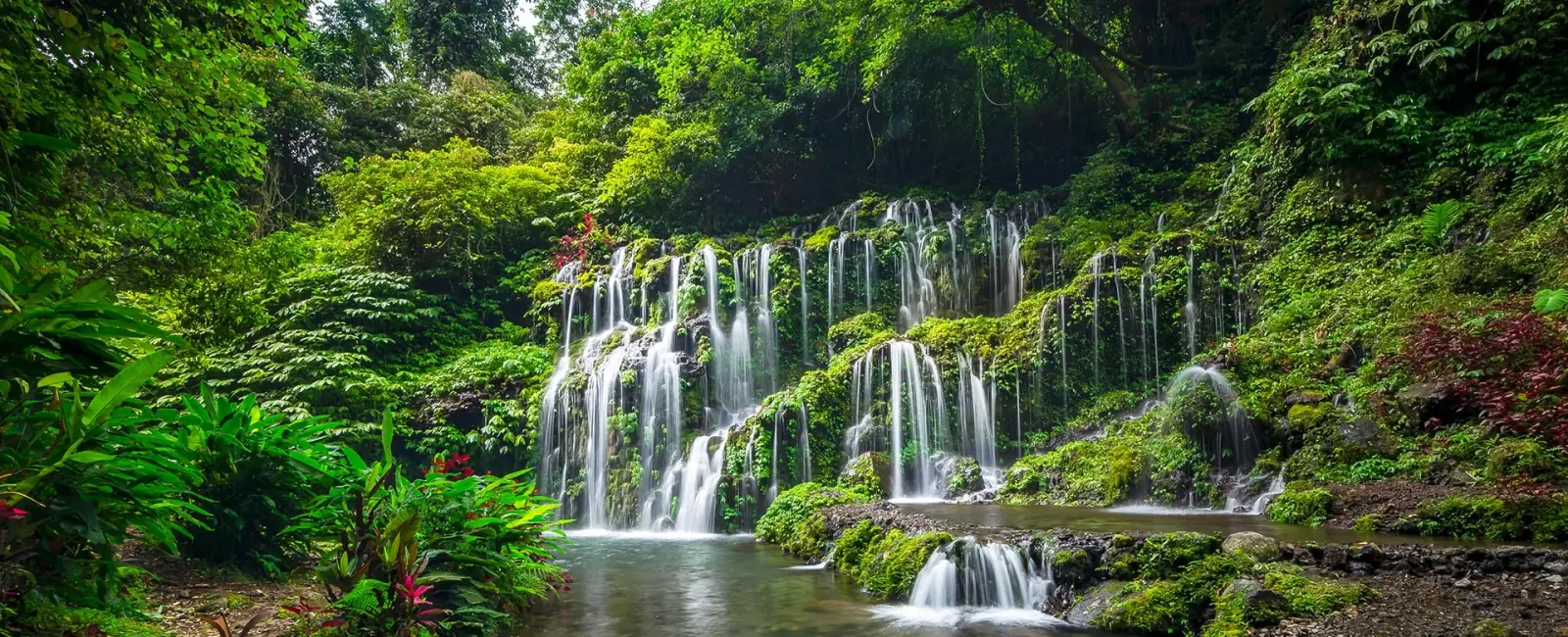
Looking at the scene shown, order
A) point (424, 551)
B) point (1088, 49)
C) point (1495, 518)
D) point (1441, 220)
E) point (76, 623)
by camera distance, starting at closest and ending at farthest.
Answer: point (76, 623) → point (424, 551) → point (1495, 518) → point (1441, 220) → point (1088, 49)

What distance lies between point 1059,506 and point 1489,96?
10038 millimetres

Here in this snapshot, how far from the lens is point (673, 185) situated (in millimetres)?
21781

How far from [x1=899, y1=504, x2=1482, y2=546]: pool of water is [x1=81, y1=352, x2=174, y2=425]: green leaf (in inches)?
281

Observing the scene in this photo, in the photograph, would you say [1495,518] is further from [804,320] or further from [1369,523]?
[804,320]

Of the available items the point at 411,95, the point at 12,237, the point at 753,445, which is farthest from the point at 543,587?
the point at 411,95

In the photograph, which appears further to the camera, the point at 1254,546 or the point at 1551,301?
the point at 1551,301

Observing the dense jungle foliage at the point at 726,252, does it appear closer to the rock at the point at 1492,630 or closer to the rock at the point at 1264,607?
the rock at the point at 1492,630

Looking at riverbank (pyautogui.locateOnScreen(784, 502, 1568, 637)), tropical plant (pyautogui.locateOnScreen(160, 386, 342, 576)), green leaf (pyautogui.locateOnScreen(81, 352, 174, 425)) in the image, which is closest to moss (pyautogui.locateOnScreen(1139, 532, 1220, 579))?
riverbank (pyautogui.locateOnScreen(784, 502, 1568, 637))

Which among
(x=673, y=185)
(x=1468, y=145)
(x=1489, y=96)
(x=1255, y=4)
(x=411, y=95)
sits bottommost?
(x=1468, y=145)

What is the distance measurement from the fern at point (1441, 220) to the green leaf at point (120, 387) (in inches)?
584

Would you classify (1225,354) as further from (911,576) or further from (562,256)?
(562,256)

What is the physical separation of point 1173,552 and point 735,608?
3602 millimetres

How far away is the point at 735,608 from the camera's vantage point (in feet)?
23.2

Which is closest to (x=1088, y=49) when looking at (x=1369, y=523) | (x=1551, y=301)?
(x=1551, y=301)
